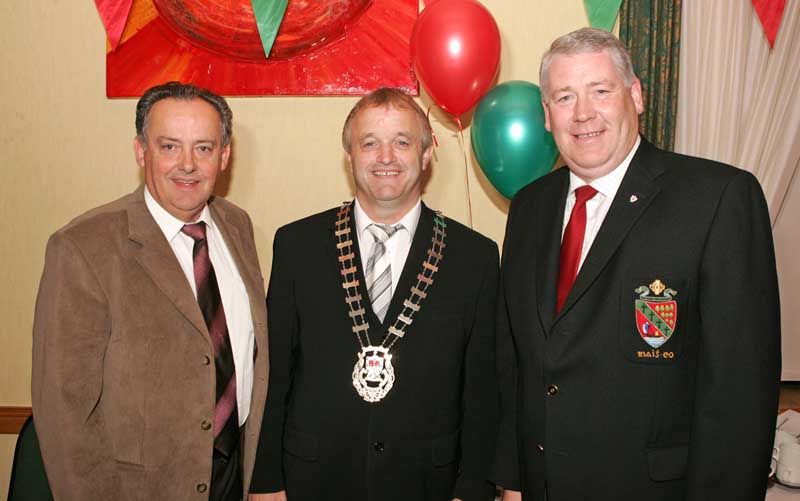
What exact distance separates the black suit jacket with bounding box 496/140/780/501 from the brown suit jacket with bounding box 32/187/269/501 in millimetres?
959

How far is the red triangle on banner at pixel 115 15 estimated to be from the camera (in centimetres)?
292

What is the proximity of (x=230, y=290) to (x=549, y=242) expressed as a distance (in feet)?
3.24

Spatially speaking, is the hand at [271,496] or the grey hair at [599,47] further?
the hand at [271,496]

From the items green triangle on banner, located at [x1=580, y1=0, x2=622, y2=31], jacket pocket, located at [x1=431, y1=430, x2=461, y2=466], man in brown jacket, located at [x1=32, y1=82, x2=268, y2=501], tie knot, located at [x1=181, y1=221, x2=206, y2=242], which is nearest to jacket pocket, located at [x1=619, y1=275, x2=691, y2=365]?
jacket pocket, located at [x1=431, y1=430, x2=461, y2=466]

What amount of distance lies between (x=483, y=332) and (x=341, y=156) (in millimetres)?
1293

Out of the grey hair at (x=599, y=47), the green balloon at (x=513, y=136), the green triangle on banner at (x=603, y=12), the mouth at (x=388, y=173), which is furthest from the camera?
the green triangle on banner at (x=603, y=12)

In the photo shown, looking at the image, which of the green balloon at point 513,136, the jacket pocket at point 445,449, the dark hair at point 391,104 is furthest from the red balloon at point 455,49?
the jacket pocket at point 445,449

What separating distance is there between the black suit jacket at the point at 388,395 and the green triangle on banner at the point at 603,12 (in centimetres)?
138

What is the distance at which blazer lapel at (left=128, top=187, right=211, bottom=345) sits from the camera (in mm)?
1844

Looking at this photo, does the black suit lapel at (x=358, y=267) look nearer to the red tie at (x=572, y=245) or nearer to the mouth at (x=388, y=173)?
the mouth at (x=388, y=173)

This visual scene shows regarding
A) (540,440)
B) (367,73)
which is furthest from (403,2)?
(540,440)

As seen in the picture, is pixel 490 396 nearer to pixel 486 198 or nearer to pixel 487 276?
pixel 487 276

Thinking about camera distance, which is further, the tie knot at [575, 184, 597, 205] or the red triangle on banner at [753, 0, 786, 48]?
the red triangle on banner at [753, 0, 786, 48]

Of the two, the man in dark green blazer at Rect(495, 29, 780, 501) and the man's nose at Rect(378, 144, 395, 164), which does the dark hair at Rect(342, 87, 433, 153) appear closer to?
the man's nose at Rect(378, 144, 395, 164)
